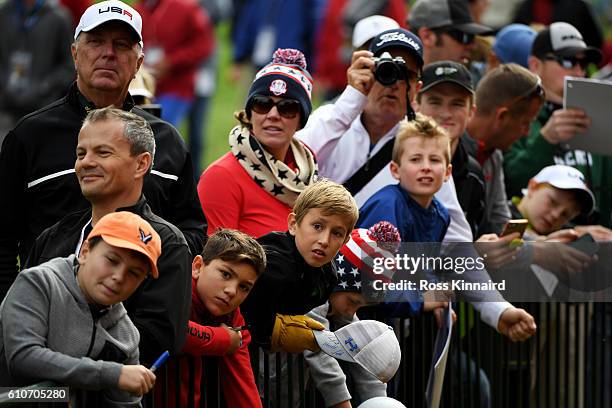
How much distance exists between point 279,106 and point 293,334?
1224 millimetres

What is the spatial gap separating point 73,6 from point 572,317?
8.69 meters

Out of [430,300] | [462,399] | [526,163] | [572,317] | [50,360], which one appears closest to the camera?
[50,360]

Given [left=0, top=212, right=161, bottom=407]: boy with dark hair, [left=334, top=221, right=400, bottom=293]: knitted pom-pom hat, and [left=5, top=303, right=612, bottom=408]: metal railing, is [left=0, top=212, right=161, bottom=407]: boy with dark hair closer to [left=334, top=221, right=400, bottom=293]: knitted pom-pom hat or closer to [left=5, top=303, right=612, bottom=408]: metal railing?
[left=334, top=221, right=400, bottom=293]: knitted pom-pom hat

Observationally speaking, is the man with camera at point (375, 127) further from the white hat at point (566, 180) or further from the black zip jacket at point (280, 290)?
the black zip jacket at point (280, 290)

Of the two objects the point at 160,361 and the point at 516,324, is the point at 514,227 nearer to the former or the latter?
the point at 516,324

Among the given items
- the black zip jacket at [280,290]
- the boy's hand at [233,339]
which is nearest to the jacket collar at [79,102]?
the black zip jacket at [280,290]

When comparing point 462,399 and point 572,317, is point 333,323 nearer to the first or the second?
point 462,399

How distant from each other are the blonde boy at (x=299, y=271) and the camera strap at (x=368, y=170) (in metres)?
1.20

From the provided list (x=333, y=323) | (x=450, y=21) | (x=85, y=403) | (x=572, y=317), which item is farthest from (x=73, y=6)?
(x=85, y=403)

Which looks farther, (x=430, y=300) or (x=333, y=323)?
(x=430, y=300)

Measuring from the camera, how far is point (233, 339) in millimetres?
5891

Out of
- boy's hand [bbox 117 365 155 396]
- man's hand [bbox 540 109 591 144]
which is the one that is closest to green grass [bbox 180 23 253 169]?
man's hand [bbox 540 109 591 144]

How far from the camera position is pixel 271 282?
6.15 m

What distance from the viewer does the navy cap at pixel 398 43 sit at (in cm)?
758
